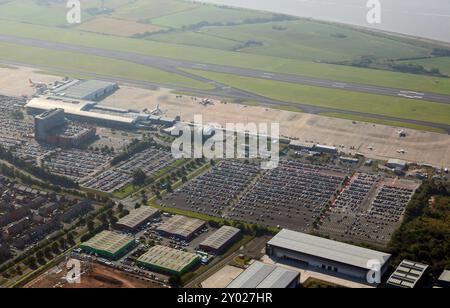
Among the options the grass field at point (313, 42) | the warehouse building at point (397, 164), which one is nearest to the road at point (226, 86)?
the grass field at point (313, 42)

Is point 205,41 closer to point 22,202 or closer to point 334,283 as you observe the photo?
point 22,202

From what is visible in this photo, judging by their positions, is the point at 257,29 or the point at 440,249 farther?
the point at 257,29

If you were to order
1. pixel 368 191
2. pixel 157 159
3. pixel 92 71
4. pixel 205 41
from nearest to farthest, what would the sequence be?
pixel 368 191, pixel 157 159, pixel 92 71, pixel 205 41

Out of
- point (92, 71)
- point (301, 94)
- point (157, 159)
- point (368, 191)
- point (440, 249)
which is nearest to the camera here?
point (440, 249)

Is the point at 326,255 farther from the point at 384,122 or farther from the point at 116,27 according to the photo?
the point at 116,27

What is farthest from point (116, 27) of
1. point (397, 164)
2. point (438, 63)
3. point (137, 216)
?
point (137, 216)

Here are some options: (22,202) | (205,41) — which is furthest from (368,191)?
(205,41)
